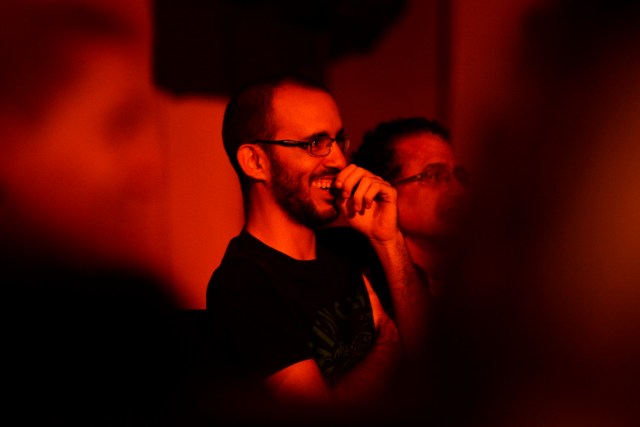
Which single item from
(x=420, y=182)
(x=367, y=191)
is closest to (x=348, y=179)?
(x=367, y=191)

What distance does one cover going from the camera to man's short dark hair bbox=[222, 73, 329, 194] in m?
0.91

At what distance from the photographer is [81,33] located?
0.90 m

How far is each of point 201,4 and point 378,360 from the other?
3.92ft

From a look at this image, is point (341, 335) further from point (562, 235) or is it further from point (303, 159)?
point (562, 235)

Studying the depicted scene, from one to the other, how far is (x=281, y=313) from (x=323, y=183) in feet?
0.95

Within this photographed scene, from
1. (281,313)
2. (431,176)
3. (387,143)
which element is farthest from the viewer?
(387,143)

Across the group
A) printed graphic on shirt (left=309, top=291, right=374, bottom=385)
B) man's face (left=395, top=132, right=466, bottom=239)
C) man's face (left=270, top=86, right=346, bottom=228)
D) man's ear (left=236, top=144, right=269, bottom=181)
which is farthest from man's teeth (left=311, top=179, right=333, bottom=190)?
man's face (left=395, top=132, right=466, bottom=239)

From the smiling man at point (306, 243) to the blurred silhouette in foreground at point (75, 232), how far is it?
0.18 m

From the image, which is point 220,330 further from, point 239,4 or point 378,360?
point 239,4

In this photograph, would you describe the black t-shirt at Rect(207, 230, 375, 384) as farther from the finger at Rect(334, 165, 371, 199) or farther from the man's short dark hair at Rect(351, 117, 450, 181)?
the man's short dark hair at Rect(351, 117, 450, 181)

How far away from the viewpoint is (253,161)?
0.93m

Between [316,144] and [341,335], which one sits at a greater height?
[316,144]

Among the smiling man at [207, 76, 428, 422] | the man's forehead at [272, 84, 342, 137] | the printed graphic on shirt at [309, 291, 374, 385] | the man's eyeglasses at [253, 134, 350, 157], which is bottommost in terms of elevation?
the printed graphic on shirt at [309, 291, 374, 385]

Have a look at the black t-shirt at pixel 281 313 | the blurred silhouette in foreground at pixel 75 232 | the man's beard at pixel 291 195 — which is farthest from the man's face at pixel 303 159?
the blurred silhouette in foreground at pixel 75 232
